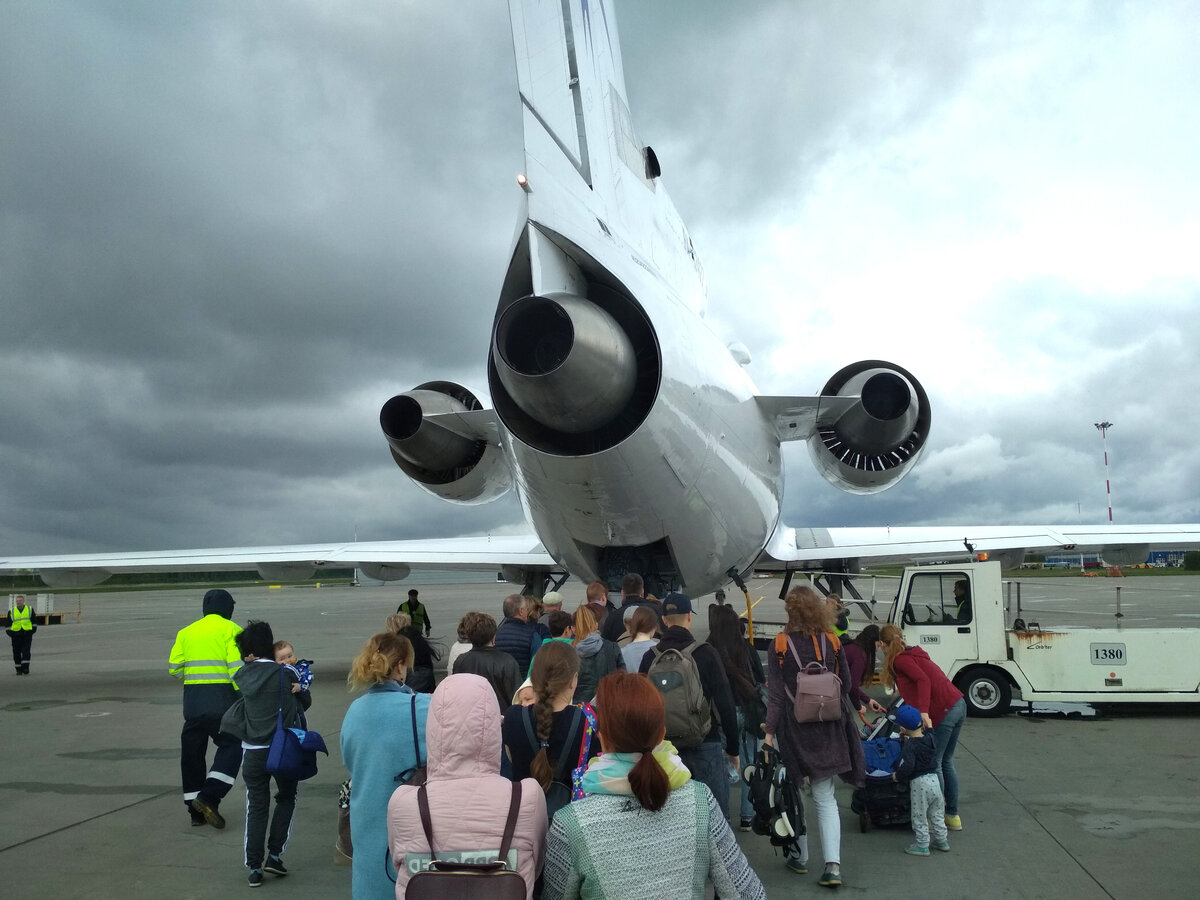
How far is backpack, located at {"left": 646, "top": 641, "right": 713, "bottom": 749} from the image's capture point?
13.5 feet

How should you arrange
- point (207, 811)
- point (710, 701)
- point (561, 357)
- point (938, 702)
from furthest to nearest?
point (207, 811) → point (561, 357) → point (938, 702) → point (710, 701)

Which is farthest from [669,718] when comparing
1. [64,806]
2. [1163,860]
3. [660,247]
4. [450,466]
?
[660,247]

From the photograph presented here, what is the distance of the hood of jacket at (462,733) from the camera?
253cm

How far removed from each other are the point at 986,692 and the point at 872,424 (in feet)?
12.4

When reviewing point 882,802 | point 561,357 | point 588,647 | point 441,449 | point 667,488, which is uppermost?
point 561,357

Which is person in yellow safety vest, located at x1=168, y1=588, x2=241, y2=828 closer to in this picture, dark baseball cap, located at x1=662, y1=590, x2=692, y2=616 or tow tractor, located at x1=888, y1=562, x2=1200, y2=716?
dark baseball cap, located at x1=662, y1=590, x2=692, y2=616

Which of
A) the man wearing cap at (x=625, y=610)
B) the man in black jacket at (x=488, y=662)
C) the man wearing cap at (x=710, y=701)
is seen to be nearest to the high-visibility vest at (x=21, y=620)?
the man wearing cap at (x=625, y=610)

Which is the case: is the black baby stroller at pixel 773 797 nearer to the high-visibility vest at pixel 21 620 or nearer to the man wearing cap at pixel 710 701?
the man wearing cap at pixel 710 701

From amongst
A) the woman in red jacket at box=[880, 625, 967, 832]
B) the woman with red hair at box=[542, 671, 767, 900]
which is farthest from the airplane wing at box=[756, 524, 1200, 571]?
the woman with red hair at box=[542, 671, 767, 900]

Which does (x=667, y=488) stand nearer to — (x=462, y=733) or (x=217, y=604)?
(x=217, y=604)

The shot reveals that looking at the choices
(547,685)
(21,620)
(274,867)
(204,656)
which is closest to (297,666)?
(274,867)

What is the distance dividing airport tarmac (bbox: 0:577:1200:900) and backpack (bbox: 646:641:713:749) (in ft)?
4.33

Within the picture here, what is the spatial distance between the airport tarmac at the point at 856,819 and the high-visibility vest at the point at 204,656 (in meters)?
1.07

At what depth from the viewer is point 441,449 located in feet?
32.1
